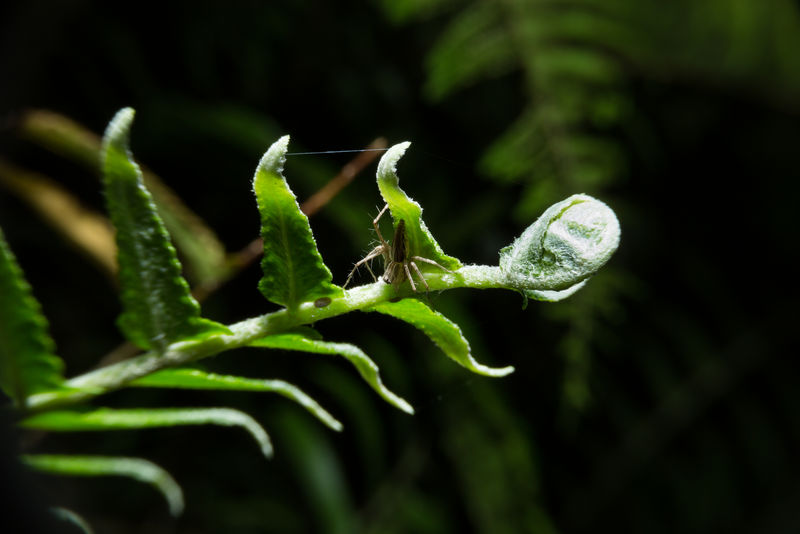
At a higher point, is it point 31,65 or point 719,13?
point 31,65

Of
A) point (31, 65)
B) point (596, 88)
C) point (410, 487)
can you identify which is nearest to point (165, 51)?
point (31, 65)

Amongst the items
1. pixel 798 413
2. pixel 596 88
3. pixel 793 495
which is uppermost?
pixel 596 88

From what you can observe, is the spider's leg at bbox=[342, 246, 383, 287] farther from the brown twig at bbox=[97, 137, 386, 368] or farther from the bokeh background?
the bokeh background

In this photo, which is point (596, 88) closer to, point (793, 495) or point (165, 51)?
point (165, 51)

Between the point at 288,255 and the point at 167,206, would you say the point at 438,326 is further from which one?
the point at 167,206

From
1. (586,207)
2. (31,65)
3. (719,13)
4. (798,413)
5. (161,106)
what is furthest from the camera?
(798,413)

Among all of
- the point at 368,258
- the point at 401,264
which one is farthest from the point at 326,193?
the point at 401,264

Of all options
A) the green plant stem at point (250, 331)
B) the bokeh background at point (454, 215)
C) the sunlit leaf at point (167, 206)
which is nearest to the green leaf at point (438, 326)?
the green plant stem at point (250, 331)
